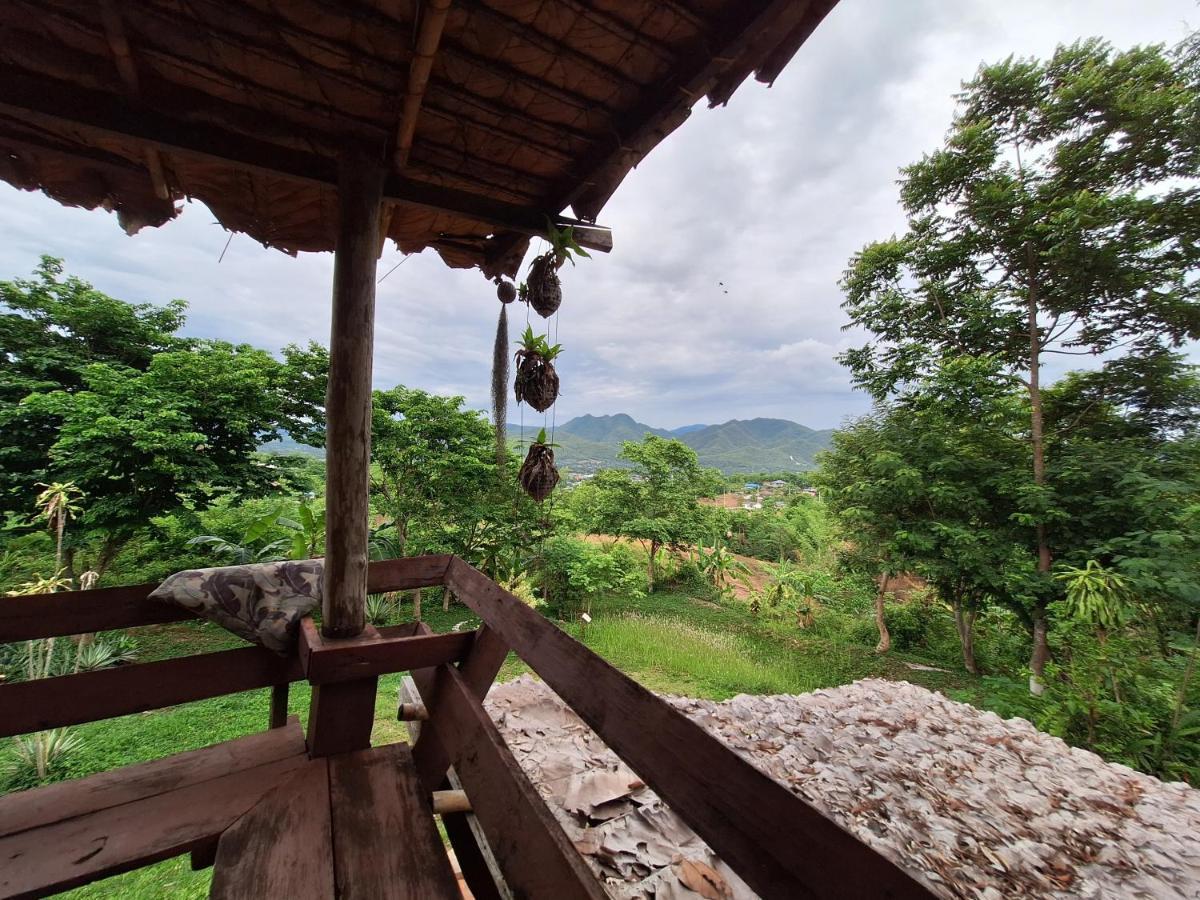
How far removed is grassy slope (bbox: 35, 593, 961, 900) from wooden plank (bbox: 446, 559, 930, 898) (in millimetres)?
2877

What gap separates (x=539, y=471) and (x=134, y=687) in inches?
64.5

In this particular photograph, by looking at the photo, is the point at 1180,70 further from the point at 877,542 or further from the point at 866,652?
the point at 866,652

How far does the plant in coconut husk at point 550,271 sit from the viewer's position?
2051mm

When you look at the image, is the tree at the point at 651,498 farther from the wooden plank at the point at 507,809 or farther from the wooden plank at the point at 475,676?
the wooden plank at the point at 507,809

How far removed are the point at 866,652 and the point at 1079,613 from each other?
3.94 metres

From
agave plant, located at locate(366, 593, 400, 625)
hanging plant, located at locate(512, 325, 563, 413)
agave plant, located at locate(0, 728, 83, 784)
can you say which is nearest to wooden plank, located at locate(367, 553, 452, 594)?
hanging plant, located at locate(512, 325, 563, 413)

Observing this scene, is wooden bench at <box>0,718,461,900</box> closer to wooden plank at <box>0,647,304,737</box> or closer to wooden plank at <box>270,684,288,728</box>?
wooden plank at <box>0,647,304,737</box>

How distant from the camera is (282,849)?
994mm

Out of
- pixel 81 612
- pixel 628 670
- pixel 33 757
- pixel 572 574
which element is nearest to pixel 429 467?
pixel 572 574

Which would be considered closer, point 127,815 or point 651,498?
point 127,815

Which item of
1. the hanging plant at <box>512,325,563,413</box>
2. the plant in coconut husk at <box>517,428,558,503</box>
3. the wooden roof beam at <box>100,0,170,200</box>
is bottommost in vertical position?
the plant in coconut husk at <box>517,428,558,503</box>

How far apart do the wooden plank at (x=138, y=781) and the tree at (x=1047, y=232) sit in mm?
8831

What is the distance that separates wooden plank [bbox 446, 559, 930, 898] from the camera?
44 cm

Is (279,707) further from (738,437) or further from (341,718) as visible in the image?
(738,437)
